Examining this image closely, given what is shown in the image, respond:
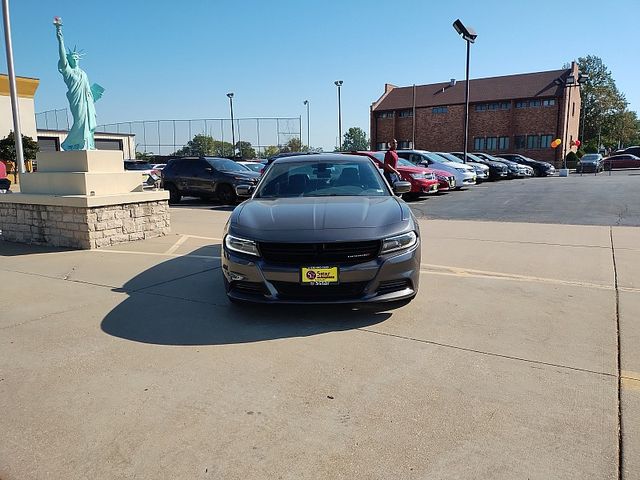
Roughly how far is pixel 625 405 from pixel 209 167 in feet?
49.2

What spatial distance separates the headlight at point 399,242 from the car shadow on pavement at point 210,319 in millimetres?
696

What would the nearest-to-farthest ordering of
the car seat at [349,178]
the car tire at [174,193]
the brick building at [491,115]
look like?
the car seat at [349,178]
the car tire at [174,193]
the brick building at [491,115]

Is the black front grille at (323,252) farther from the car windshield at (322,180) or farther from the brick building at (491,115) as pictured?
the brick building at (491,115)

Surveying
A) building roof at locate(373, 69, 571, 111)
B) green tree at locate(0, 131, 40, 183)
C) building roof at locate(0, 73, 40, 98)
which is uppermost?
building roof at locate(373, 69, 571, 111)

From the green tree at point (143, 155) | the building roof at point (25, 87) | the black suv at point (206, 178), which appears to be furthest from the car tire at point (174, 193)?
the green tree at point (143, 155)

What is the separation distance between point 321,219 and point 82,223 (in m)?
5.41

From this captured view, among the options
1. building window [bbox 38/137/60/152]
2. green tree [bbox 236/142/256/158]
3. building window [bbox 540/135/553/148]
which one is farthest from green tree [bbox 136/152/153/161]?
building window [bbox 540/135/553/148]

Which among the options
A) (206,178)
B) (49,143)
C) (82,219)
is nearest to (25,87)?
(49,143)

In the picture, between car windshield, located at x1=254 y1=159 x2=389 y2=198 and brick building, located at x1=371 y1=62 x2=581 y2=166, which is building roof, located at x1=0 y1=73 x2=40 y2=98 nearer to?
car windshield, located at x1=254 y1=159 x2=389 y2=198

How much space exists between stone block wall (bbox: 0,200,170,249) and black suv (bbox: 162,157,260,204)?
6.36 meters

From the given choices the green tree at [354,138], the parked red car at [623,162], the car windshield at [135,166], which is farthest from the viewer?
the green tree at [354,138]

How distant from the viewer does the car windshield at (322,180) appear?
565 centimetres

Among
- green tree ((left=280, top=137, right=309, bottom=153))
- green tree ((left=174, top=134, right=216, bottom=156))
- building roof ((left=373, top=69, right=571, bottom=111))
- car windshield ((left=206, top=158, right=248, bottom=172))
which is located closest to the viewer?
car windshield ((left=206, top=158, right=248, bottom=172))

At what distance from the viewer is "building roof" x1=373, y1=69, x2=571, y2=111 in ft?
161
